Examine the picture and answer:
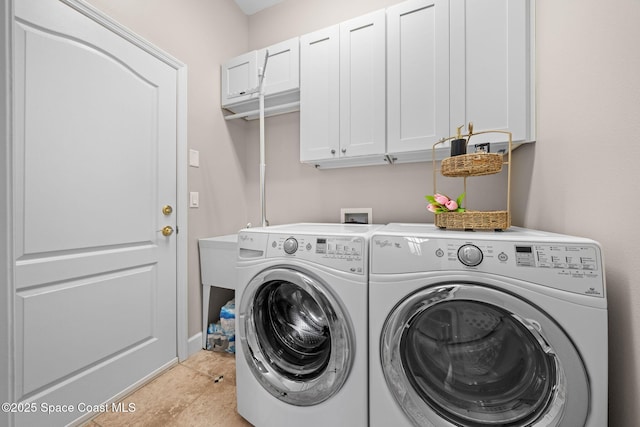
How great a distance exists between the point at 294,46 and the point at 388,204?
1.31 m

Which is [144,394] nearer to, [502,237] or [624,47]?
[502,237]

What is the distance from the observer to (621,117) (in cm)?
74

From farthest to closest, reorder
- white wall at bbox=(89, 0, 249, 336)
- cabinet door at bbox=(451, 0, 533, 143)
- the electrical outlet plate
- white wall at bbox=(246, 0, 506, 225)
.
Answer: the electrical outlet plate
white wall at bbox=(246, 0, 506, 225)
white wall at bbox=(89, 0, 249, 336)
cabinet door at bbox=(451, 0, 533, 143)

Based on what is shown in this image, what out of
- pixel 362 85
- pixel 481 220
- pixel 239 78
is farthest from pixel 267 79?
pixel 481 220

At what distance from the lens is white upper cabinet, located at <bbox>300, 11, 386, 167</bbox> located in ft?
5.06

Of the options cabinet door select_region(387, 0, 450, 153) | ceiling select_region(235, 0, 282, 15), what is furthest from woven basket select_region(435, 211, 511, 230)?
ceiling select_region(235, 0, 282, 15)

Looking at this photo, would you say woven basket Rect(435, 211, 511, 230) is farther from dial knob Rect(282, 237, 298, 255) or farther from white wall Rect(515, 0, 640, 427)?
dial knob Rect(282, 237, 298, 255)

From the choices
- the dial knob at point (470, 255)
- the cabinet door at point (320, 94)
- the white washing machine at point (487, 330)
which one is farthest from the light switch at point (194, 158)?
the dial knob at point (470, 255)

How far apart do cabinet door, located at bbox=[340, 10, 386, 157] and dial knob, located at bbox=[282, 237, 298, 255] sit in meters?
0.80

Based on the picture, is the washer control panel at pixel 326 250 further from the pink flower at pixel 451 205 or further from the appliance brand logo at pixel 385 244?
the pink flower at pixel 451 205

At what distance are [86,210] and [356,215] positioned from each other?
5.25 feet

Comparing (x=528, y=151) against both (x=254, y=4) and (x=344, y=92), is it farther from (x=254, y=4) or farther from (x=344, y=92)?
(x=254, y=4)

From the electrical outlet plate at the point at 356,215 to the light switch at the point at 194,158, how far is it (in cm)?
114

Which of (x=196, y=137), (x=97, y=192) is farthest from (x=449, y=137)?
(x=97, y=192)
